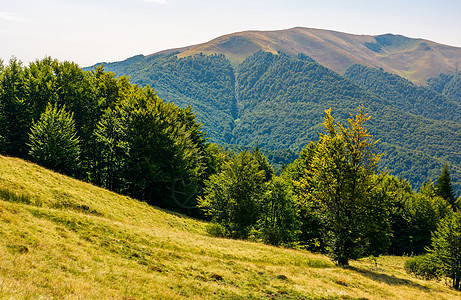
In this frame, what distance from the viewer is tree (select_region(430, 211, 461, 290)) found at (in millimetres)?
38812

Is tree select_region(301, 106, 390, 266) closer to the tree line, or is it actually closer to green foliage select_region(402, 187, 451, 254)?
the tree line

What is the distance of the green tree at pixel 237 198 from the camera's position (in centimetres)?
4031

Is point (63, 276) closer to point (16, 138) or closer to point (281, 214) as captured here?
point (281, 214)

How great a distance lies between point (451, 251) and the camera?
1555 inches

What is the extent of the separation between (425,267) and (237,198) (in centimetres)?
3218

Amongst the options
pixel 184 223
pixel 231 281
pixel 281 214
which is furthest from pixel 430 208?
pixel 231 281

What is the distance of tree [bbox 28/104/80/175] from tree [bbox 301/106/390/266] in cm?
3828

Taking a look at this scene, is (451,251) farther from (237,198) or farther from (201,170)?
(201,170)

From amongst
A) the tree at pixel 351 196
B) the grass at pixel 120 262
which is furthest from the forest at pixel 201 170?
the grass at pixel 120 262

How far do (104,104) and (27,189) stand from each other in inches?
1361

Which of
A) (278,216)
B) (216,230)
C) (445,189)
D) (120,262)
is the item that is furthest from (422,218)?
(120,262)

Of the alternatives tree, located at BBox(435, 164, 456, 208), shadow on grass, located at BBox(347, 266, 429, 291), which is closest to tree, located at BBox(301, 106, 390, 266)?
shadow on grass, located at BBox(347, 266, 429, 291)

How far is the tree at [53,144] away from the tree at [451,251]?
58.0 meters

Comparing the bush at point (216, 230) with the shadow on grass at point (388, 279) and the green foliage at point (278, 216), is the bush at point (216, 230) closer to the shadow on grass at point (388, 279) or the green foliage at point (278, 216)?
the green foliage at point (278, 216)
